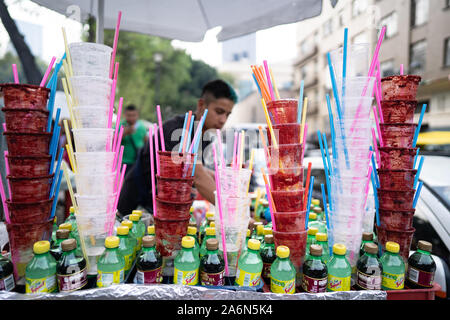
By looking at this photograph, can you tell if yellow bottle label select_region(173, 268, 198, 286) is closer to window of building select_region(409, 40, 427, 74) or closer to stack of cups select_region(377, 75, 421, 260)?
stack of cups select_region(377, 75, 421, 260)

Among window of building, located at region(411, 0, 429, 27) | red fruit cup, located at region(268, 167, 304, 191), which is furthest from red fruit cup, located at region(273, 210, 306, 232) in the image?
window of building, located at region(411, 0, 429, 27)

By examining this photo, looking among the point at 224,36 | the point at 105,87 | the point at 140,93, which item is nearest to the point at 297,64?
the point at 140,93

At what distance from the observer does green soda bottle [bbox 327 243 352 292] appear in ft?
3.83

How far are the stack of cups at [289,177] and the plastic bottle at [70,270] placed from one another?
926mm

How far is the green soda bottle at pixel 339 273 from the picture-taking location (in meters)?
1.17

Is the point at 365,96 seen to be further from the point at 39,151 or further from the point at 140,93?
the point at 140,93

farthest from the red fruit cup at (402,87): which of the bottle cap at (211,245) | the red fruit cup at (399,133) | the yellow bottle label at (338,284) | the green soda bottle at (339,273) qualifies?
Answer: the bottle cap at (211,245)

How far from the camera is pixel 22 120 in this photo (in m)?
1.17

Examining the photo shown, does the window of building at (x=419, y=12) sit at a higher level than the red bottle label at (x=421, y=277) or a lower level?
higher

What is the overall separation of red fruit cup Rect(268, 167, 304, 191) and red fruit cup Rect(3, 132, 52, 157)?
114 centimetres

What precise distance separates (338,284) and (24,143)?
1.60 metres

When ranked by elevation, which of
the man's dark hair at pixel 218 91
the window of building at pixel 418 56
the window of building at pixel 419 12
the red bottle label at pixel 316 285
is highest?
the window of building at pixel 419 12

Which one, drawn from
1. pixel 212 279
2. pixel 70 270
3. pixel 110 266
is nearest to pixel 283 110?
pixel 212 279

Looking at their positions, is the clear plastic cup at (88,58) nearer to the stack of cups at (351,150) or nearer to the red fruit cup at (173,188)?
the red fruit cup at (173,188)
